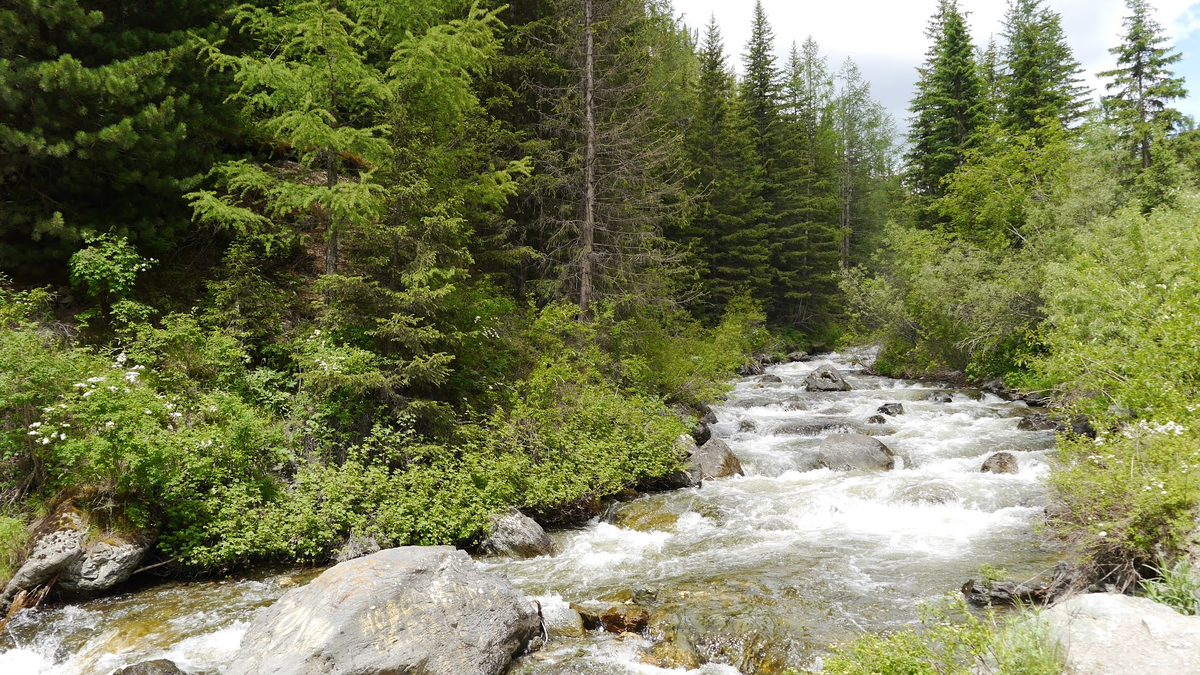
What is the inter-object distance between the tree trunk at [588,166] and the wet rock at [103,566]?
33.9ft

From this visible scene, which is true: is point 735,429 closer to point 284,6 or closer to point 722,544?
point 722,544

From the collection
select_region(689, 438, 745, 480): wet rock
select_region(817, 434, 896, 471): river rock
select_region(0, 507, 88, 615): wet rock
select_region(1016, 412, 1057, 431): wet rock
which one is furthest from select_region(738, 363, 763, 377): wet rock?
select_region(0, 507, 88, 615): wet rock

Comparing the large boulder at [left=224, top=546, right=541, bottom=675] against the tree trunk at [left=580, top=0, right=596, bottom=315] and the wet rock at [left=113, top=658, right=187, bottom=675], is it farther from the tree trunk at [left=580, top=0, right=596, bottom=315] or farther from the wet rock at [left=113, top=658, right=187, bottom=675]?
the tree trunk at [left=580, top=0, right=596, bottom=315]

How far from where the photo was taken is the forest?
7590 mm

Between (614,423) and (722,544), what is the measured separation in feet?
12.1

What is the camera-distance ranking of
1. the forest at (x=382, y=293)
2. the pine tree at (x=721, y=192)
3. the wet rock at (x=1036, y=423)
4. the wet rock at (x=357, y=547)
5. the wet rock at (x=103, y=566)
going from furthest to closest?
1. the pine tree at (x=721, y=192)
2. the wet rock at (x=1036, y=423)
3. the wet rock at (x=357, y=547)
4. the forest at (x=382, y=293)
5. the wet rock at (x=103, y=566)

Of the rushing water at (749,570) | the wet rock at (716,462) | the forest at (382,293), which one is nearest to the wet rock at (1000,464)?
the rushing water at (749,570)

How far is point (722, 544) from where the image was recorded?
9.39 meters

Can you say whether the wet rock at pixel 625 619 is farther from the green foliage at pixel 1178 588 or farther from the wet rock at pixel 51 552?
the wet rock at pixel 51 552

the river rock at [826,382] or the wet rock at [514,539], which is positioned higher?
the river rock at [826,382]

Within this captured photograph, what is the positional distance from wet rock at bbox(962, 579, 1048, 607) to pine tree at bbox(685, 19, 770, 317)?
74.9 feet

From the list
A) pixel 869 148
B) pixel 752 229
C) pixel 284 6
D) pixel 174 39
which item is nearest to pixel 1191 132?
pixel 752 229

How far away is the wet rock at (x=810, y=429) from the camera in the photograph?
1616 centimetres

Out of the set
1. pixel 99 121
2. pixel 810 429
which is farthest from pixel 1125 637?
pixel 99 121
